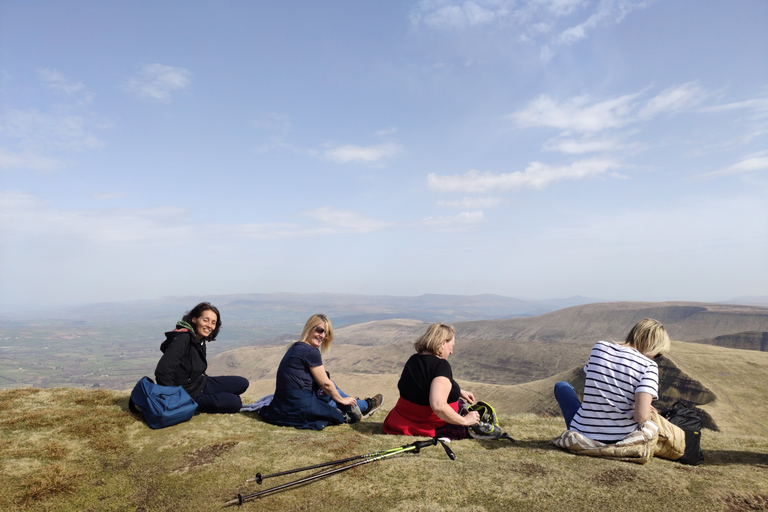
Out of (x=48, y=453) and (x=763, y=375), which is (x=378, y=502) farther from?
(x=763, y=375)

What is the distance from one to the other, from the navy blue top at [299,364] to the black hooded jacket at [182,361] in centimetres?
160

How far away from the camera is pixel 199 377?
8.41m

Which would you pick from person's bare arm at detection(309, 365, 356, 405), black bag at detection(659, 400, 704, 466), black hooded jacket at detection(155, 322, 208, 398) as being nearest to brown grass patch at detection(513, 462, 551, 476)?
black bag at detection(659, 400, 704, 466)

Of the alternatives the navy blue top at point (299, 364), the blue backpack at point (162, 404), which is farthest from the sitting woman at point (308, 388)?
the blue backpack at point (162, 404)

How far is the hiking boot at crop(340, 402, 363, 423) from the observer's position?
8.77m

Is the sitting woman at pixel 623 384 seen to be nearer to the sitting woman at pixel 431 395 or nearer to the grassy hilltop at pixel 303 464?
the grassy hilltop at pixel 303 464

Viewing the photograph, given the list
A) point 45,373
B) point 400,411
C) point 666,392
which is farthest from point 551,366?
point 45,373

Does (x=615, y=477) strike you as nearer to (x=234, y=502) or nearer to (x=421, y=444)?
(x=421, y=444)

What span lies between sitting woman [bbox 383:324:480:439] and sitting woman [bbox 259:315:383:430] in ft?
4.81

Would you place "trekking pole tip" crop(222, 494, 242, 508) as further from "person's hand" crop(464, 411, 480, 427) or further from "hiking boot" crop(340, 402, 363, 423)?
"hiking boot" crop(340, 402, 363, 423)

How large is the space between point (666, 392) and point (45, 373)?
211m

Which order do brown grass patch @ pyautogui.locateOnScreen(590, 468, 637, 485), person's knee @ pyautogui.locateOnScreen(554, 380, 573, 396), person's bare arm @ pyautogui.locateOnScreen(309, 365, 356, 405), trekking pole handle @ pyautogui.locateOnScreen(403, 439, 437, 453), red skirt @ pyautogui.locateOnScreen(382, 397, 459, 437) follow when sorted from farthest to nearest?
person's bare arm @ pyautogui.locateOnScreen(309, 365, 356, 405)
person's knee @ pyautogui.locateOnScreen(554, 380, 573, 396)
red skirt @ pyautogui.locateOnScreen(382, 397, 459, 437)
trekking pole handle @ pyautogui.locateOnScreen(403, 439, 437, 453)
brown grass patch @ pyautogui.locateOnScreen(590, 468, 637, 485)

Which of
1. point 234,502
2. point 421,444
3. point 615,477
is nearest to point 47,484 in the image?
point 234,502

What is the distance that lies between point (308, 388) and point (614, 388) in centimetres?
552
